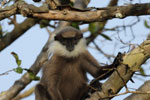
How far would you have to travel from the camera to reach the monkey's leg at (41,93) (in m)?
6.29

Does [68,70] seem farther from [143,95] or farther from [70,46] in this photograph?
[143,95]

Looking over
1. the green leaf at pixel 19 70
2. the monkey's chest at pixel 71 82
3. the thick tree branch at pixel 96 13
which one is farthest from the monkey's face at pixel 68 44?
the thick tree branch at pixel 96 13

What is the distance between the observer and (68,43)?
22.1 feet

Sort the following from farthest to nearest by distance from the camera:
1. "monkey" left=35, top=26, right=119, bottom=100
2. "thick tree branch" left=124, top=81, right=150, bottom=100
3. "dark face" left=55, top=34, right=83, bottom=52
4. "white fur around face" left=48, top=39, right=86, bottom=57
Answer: "dark face" left=55, top=34, right=83, bottom=52
"white fur around face" left=48, top=39, right=86, bottom=57
"monkey" left=35, top=26, right=119, bottom=100
"thick tree branch" left=124, top=81, right=150, bottom=100

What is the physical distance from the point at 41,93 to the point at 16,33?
54.0 inches

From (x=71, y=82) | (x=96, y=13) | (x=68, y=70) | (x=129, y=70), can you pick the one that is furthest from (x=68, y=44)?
(x=129, y=70)

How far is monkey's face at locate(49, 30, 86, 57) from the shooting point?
21.4 ft

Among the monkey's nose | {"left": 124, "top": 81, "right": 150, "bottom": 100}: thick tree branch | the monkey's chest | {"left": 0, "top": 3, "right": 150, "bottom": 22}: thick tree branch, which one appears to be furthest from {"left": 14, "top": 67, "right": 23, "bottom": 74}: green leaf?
{"left": 124, "top": 81, "right": 150, "bottom": 100}: thick tree branch

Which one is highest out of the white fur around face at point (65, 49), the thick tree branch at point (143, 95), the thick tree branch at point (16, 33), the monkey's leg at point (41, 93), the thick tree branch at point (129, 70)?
the thick tree branch at point (16, 33)

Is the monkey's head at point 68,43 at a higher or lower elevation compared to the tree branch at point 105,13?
higher

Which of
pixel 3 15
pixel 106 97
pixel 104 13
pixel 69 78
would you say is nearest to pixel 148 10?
pixel 104 13

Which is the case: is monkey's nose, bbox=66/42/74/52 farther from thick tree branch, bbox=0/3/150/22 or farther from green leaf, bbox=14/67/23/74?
thick tree branch, bbox=0/3/150/22

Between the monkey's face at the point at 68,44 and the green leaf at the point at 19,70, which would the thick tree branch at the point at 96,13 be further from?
the monkey's face at the point at 68,44

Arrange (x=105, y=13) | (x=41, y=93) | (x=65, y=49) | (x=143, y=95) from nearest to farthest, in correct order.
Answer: (x=143, y=95) < (x=105, y=13) < (x=41, y=93) < (x=65, y=49)
